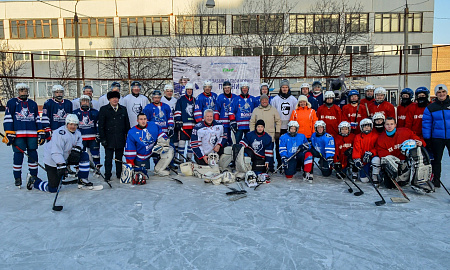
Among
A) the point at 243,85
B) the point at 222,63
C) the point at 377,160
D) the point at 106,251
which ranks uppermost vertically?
the point at 222,63

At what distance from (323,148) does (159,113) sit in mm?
3204

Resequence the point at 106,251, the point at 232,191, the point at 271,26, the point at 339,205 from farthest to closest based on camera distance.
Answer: the point at 271,26 → the point at 232,191 → the point at 339,205 → the point at 106,251

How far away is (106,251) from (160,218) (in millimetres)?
927

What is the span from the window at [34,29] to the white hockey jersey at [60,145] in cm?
2427

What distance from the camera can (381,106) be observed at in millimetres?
5930

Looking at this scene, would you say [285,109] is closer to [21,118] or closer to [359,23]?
[21,118]

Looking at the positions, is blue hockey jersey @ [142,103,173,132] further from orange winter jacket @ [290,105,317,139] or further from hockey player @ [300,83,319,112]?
hockey player @ [300,83,319,112]

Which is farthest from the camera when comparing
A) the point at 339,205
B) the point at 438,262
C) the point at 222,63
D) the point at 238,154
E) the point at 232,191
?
the point at 222,63

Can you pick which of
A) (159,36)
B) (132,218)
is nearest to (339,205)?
(132,218)

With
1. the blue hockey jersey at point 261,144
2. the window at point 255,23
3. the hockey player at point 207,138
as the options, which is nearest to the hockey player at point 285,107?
the blue hockey jersey at point 261,144

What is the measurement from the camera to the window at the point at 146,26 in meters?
24.2

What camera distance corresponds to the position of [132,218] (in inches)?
154

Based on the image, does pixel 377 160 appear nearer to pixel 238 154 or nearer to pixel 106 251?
pixel 238 154

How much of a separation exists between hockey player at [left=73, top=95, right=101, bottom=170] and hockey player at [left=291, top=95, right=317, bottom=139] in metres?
3.81
